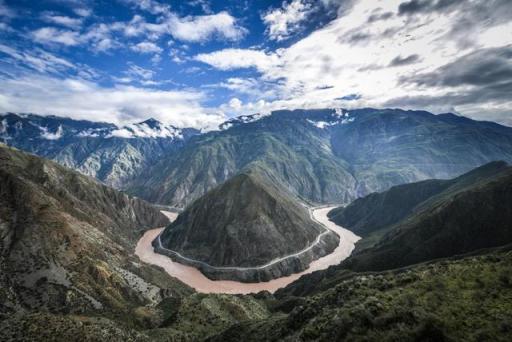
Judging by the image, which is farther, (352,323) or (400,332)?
(352,323)

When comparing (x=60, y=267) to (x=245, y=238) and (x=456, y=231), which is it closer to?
(x=245, y=238)

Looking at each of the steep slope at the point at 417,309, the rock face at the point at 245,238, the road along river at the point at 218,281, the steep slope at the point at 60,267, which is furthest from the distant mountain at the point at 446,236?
the steep slope at the point at 417,309

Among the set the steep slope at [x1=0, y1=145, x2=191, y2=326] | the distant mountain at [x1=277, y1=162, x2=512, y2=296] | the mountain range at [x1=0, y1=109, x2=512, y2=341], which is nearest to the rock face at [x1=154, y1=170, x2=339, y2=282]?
the mountain range at [x1=0, y1=109, x2=512, y2=341]

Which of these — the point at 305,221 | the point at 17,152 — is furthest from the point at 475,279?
the point at 17,152

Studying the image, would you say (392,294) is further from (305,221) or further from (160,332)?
(305,221)

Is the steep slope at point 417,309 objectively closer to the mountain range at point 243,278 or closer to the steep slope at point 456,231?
the mountain range at point 243,278

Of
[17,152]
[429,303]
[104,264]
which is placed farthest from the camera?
[17,152]

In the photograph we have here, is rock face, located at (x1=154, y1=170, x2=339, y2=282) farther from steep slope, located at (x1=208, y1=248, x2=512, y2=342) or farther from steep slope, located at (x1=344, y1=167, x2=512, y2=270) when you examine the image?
steep slope, located at (x1=208, y1=248, x2=512, y2=342)
